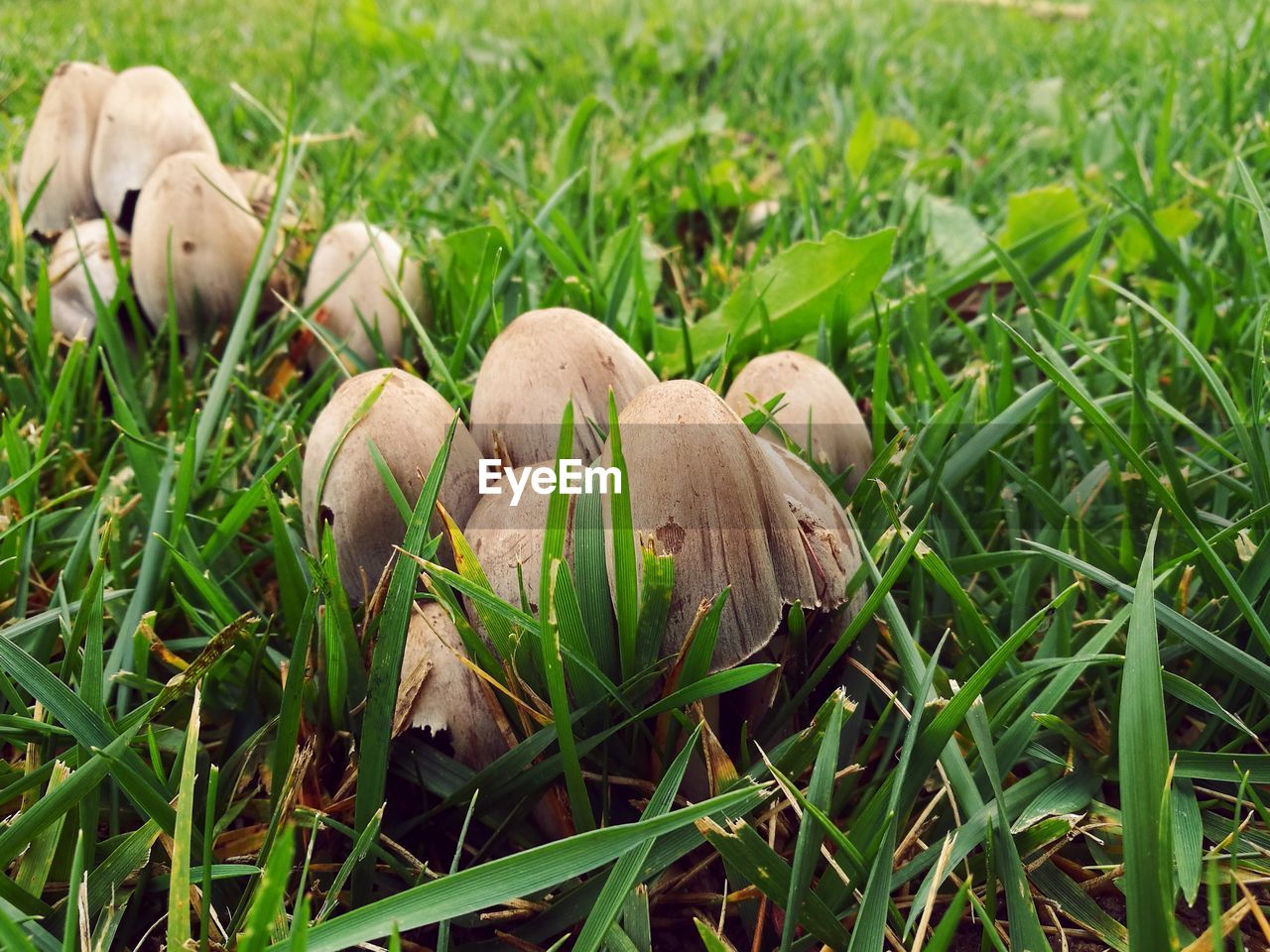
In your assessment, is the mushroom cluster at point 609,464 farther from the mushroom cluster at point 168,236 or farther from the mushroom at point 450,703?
the mushroom cluster at point 168,236

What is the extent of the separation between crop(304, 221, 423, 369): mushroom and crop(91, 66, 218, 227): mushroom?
36 cm

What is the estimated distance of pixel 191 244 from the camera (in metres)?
1.70

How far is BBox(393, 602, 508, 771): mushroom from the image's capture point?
0.97 metres

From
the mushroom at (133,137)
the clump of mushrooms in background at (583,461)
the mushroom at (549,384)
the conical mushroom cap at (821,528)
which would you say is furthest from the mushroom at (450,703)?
the mushroom at (133,137)

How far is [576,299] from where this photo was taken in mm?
1661

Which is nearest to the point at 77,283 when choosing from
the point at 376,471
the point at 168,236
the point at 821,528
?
the point at 168,236

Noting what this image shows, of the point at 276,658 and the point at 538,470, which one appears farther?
the point at 276,658

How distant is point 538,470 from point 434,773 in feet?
1.01

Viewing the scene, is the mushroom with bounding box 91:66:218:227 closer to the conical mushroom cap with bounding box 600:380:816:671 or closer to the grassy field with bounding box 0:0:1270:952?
the grassy field with bounding box 0:0:1270:952

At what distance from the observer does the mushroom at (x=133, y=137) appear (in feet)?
6.10

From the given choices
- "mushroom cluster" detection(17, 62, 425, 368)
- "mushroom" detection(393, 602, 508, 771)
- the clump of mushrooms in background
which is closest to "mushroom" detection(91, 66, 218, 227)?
"mushroom cluster" detection(17, 62, 425, 368)

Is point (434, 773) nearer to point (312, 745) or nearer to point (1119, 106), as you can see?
point (312, 745)

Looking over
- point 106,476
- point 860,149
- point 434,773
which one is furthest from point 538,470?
point 860,149

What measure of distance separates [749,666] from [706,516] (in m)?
0.14
